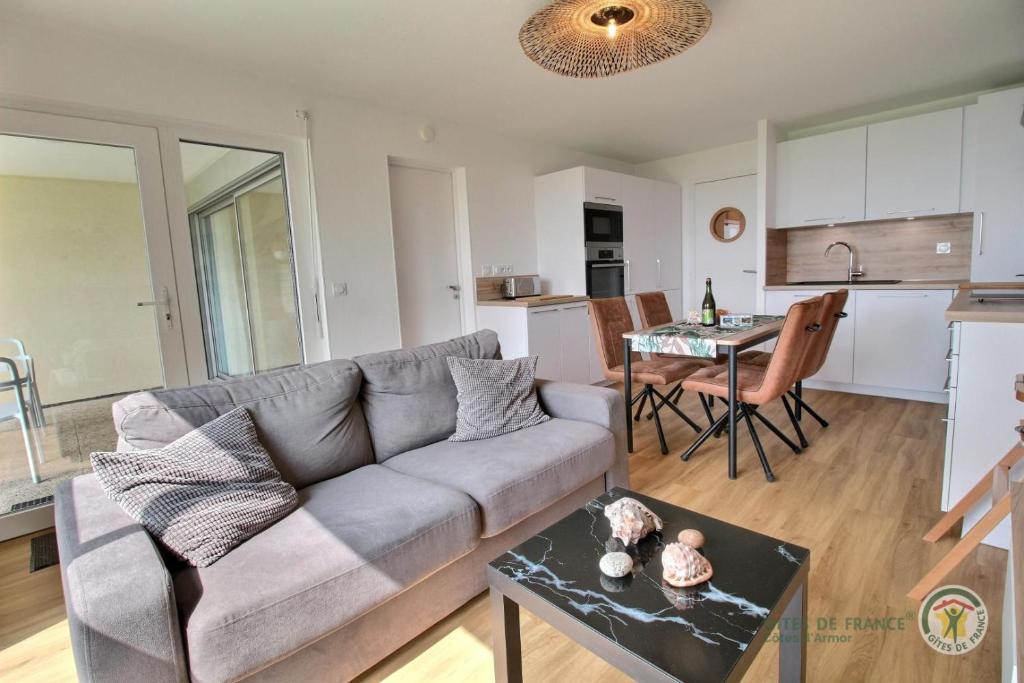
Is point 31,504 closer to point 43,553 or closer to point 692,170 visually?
point 43,553

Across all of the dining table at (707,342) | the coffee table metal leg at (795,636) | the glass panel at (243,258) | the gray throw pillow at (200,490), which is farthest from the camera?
the glass panel at (243,258)

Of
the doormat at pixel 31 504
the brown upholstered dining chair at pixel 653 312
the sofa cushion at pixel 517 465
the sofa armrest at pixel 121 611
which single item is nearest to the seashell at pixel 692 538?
the sofa cushion at pixel 517 465

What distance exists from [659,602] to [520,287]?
3.71 metres

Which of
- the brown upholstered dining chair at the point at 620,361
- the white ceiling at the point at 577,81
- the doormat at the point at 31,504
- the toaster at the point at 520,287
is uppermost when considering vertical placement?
the white ceiling at the point at 577,81

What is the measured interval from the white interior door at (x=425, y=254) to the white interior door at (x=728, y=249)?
296 centimetres

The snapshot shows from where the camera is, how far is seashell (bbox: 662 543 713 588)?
3.67 ft

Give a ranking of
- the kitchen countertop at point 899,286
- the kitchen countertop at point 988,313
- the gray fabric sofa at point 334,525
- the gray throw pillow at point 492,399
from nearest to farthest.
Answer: the gray fabric sofa at point 334,525 → the kitchen countertop at point 988,313 → the gray throw pillow at point 492,399 → the kitchen countertop at point 899,286

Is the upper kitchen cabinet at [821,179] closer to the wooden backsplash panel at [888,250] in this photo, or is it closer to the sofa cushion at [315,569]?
the wooden backsplash panel at [888,250]

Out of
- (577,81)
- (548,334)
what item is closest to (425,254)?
(548,334)

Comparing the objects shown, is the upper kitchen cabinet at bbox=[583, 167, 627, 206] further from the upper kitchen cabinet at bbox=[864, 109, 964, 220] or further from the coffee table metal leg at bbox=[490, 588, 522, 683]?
the coffee table metal leg at bbox=[490, 588, 522, 683]

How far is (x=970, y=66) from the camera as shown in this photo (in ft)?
11.1

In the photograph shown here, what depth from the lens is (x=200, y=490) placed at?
1429 millimetres

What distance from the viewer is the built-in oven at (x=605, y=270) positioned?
15.8 feet

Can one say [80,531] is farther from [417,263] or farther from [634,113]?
[634,113]
